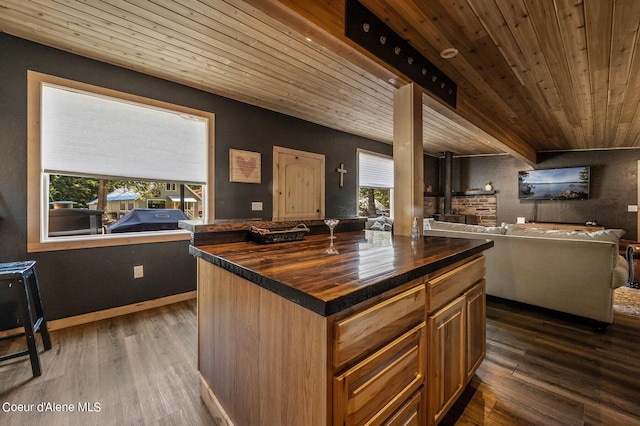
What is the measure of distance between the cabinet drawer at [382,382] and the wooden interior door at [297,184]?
10.7 ft

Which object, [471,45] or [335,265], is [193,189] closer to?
[335,265]

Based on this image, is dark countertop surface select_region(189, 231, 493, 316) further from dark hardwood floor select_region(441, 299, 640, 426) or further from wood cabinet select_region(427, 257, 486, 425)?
dark hardwood floor select_region(441, 299, 640, 426)

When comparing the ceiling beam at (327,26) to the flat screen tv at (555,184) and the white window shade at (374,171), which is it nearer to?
the white window shade at (374,171)

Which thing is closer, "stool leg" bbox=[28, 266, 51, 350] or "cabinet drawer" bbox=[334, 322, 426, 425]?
"cabinet drawer" bbox=[334, 322, 426, 425]

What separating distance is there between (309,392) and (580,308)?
3.16m

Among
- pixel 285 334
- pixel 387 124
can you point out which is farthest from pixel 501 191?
pixel 285 334

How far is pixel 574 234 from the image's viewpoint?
8.95 feet

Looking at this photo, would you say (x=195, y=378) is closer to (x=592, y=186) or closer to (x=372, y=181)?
(x=372, y=181)

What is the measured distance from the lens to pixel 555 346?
2.25 m

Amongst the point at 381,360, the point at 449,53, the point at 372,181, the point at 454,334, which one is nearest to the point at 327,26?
the point at 449,53

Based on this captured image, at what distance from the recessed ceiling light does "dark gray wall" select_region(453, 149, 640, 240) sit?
19.9 feet

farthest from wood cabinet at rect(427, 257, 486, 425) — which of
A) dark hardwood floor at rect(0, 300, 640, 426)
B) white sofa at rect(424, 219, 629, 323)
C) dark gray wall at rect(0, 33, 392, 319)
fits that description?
dark gray wall at rect(0, 33, 392, 319)

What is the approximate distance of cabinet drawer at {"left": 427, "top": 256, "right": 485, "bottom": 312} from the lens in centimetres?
126

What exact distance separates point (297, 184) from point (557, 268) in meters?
3.40
